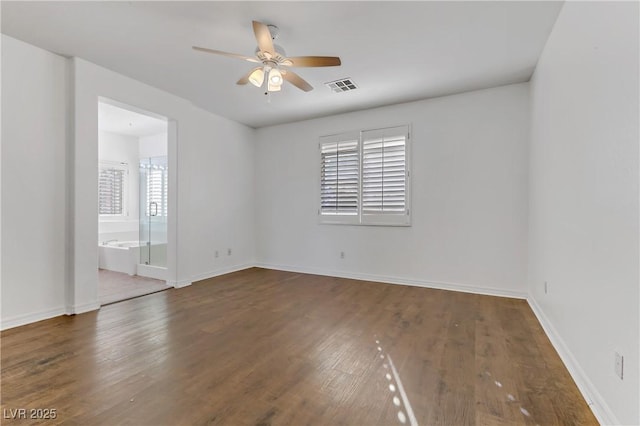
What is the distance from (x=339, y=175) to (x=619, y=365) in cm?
402

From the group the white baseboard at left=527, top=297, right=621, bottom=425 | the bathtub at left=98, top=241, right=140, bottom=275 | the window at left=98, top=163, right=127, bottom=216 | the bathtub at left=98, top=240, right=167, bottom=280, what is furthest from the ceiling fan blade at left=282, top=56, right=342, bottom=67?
the window at left=98, top=163, right=127, bottom=216

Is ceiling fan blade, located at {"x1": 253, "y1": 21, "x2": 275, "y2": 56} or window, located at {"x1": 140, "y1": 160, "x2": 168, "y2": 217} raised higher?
ceiling fan blade, located at {"x1": 253, "y1": 21, "x2": 275, "y2": 56}

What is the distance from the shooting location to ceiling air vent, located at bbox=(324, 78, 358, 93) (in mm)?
3682

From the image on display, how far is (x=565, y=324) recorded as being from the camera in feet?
7.30

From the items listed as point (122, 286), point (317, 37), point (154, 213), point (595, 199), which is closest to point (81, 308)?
point (122, 286)

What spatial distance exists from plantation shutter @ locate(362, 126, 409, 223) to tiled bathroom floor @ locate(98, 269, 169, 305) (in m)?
3.37

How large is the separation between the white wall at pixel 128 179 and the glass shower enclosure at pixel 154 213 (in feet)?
3.94

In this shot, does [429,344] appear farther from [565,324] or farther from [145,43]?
[145,43]

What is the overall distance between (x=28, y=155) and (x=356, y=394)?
3.74 meters

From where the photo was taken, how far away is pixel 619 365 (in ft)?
4.67

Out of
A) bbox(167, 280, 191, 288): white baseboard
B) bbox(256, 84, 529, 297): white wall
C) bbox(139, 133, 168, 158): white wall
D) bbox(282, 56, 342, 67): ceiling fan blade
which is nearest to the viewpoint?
bbox(282, 56, 342, 67): ceiling fan blade

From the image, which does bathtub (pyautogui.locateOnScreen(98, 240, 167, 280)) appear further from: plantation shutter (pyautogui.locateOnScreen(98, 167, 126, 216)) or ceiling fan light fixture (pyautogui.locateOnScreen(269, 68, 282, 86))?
ceiling fan light fixture (pyautogui.locateOnScreen(269, 68, 282, 86))

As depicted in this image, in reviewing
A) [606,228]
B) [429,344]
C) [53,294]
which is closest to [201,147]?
[53,294]

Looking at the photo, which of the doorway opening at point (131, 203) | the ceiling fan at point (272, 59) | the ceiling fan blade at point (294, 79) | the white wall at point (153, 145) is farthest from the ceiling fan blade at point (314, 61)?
the white wall at point (153, 145)
